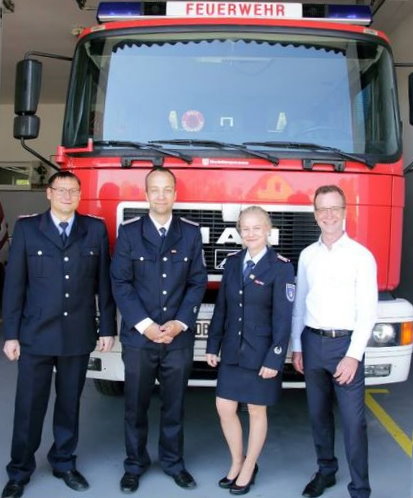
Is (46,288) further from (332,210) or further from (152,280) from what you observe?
(332,210)

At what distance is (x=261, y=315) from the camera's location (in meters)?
2.92

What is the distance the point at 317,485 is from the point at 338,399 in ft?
1.75

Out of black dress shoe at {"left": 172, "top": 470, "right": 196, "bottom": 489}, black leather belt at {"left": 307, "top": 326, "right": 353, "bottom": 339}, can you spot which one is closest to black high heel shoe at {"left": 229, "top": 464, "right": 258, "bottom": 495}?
black dress shoe at {"left": 172, "top": 470, "right": 196, "bottom": 489}

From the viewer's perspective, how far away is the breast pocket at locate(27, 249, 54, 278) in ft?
9.61

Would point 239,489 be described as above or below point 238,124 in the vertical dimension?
below

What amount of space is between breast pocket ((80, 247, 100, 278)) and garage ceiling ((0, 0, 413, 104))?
4396mm

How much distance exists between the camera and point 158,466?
332 cm

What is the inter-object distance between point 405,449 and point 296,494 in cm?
98

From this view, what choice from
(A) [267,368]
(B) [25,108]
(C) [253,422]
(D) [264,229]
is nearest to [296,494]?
(C) [253,422]

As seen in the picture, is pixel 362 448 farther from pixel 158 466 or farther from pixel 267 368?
pixel 158 466

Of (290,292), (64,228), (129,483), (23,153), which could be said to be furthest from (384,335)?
(23,153)

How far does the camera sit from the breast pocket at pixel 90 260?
300cm

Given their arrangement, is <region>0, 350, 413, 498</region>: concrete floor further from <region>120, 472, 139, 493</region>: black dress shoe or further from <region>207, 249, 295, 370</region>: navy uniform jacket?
<region>207, 249, 295, 370</region>: navy uniform jacket

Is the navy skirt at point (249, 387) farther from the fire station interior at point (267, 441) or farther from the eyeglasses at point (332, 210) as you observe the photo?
the eyeglasses at point (332, 210)
